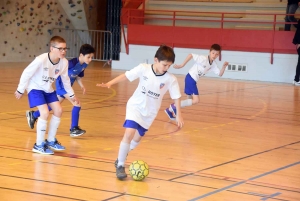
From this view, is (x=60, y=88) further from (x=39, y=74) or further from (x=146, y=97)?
(x=146, y=97)

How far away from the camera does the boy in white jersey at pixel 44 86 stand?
6.90 metres

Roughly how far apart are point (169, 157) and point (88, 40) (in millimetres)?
19409

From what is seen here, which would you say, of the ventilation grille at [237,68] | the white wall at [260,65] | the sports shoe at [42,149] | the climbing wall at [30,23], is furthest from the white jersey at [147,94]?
the climbing wall at [30,23]

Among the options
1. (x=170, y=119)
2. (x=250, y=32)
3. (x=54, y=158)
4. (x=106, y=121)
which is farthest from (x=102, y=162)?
(x=250, y=32)

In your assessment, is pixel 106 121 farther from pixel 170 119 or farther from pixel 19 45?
pixel 19 45

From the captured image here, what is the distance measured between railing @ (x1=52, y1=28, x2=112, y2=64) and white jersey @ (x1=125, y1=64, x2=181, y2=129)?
1927cm

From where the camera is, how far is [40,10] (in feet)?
78.6

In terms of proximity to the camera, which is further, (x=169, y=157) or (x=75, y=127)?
(x=75, y=127)

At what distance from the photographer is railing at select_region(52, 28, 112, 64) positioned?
25528 mm

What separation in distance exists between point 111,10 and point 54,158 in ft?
69.3

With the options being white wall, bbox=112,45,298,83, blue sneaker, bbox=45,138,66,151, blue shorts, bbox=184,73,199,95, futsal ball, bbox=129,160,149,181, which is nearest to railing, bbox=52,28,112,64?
white wall, bbox=112,45,298,83

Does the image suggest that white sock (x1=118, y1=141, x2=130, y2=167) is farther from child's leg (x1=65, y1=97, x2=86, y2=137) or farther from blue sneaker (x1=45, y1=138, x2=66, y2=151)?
child's leg (x1=65, y1=97, x2=86, y2=137)

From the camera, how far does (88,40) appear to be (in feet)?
84.8

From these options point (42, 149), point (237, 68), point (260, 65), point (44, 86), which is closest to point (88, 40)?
point (237, 68)
